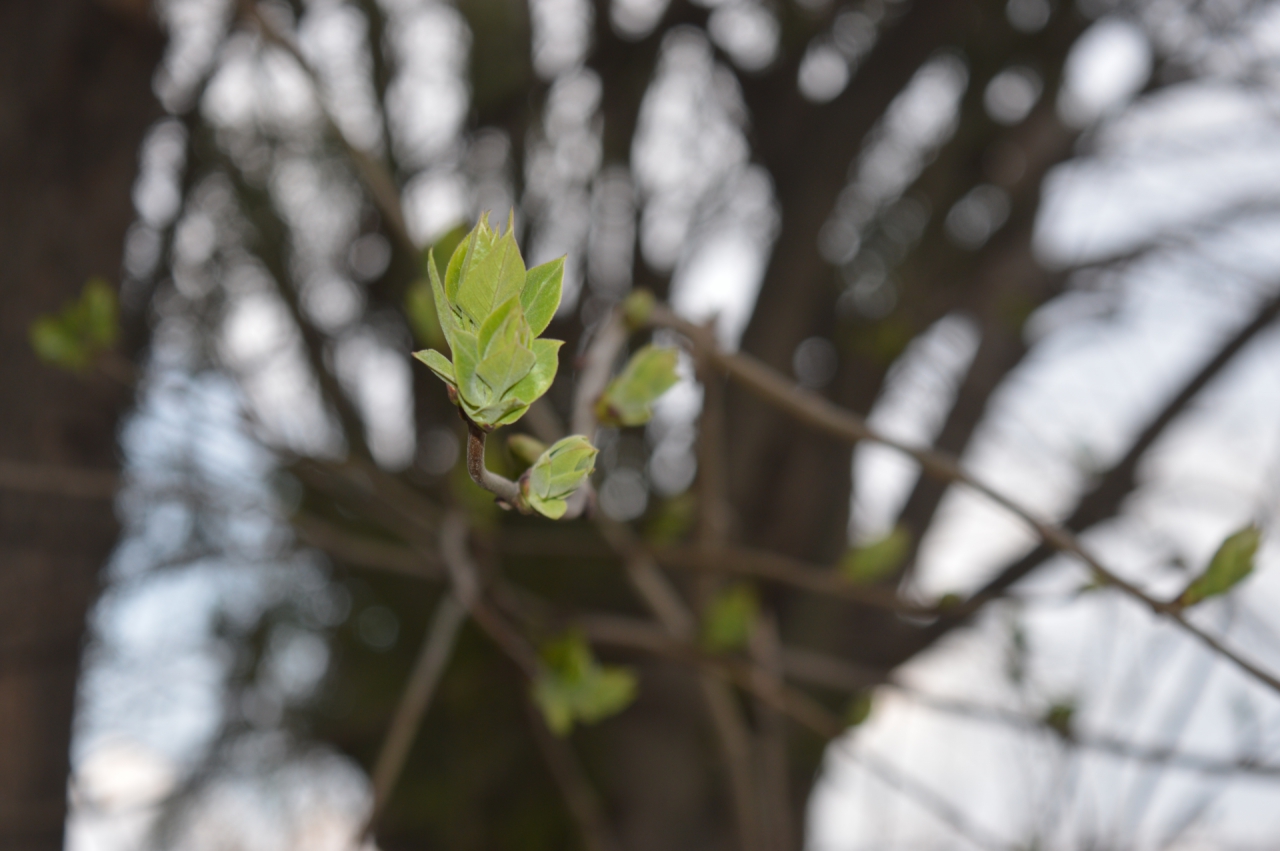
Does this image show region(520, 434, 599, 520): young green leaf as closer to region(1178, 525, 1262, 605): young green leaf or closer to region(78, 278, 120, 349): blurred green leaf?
region(1178, 525, 1262, 605): young green leaf

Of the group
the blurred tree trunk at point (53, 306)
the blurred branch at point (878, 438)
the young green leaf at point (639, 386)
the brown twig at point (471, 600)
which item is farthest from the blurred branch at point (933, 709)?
the blurred tree trunk at point (53, 306)

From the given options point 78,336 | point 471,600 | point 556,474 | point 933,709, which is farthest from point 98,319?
point 933,709

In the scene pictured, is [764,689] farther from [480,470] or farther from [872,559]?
[480,470]

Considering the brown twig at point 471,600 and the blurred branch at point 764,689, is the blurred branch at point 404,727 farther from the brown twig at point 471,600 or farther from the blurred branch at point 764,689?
the blurred branch at point 764,689

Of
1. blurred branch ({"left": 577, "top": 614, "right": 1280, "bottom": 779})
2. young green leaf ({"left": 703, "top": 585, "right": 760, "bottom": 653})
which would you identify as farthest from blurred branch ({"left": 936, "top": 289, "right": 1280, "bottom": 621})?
young green leaf ({"left": 703, "top": 585, "right": 760, "bottom": 653})

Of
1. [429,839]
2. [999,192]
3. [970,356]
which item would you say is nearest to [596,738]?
[429,839]

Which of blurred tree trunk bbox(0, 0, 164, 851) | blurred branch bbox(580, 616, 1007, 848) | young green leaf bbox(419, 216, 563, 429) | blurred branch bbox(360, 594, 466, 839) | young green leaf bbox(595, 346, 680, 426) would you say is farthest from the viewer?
blurred tree trunk bbox(0, 0, 164, 851)
